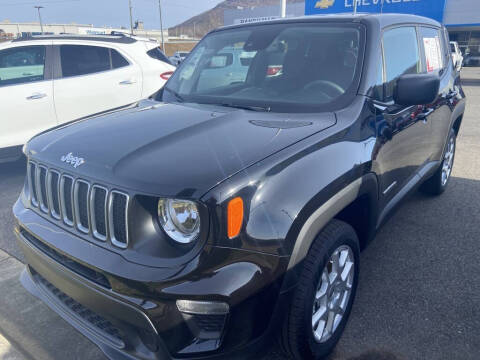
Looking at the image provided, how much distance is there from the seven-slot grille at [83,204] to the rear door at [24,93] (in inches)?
133

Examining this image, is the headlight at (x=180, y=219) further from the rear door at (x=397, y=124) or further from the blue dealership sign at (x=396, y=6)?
the blue dealership sign at (x=396, y=6)

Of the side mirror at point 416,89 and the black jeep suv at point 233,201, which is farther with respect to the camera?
the side mirror at point 416,89

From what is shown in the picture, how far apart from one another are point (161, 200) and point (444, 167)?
3.82 m

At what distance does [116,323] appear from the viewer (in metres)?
1.79

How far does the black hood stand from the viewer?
5.74 ft

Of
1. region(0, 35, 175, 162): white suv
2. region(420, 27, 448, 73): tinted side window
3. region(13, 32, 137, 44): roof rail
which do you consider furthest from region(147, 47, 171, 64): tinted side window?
region(420, 27, 448, 73): tinted side window

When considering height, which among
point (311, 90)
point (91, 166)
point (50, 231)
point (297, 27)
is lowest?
point (50, 231)

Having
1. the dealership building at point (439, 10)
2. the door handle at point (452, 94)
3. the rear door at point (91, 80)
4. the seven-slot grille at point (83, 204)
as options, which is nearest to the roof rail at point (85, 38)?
the rear door at point (91, 80)

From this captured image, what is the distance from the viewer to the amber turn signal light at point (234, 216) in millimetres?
1660

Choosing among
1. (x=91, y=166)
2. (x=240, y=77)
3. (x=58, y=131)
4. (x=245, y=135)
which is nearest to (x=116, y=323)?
(x=91, y=166)

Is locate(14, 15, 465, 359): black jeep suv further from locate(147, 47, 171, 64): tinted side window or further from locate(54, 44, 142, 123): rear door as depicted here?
locate(147, 47, 171, 64): tinted side window

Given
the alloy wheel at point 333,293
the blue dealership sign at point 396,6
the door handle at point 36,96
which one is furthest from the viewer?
the blue dealership sign at point 396,6


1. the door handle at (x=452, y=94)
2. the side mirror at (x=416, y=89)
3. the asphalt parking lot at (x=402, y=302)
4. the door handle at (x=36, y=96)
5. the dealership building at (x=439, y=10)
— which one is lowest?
the asphalt parking lot at (x=402, y=302)

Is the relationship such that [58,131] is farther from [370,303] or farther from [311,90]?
[370,303]
